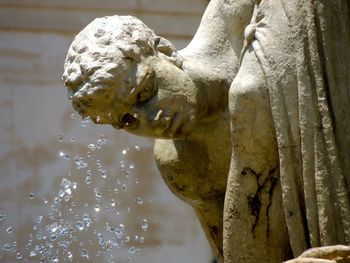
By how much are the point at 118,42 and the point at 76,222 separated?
3.45 meters

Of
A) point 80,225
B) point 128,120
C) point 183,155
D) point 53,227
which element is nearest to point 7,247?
point 53,227

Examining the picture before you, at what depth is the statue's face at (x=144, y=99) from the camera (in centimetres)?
301

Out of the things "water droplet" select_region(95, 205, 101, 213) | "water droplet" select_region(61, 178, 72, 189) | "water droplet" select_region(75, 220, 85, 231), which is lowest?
"water droplet" select_region(75, 220, 85, 231)

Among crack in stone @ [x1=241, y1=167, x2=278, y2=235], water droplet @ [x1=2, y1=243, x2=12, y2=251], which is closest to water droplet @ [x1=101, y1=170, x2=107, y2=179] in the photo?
water droplet @ [x1=2, y1=243, x2=12, y2=251]

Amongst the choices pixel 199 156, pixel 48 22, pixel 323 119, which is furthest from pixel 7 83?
pixel 323 119

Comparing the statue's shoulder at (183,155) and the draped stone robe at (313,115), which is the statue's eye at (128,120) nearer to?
the statue's shoulder at (183,155)

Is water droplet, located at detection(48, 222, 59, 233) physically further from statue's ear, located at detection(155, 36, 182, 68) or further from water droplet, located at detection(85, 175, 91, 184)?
statue's ear, located at detection(155, 36, 182, 68)

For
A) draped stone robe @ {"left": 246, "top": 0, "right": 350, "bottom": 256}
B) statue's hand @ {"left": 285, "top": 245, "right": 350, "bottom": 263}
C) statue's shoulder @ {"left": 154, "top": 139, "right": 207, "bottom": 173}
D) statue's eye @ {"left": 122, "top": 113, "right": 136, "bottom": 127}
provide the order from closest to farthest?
statue's hand @ {"left": 285, "top": 245, "right": 350, "bottom": 263} < draped stone robe @ {"left": 246, "top": 0, "right": 350, "bottom": 256} < statue's eye @ {"left": 122, "top": 113, "right": 136, "bottom": 127} < statue's shoulder @ {"left": 154, "top": 139, "right": 207, "bottom": 173}

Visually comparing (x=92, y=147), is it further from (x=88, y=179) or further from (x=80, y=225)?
(x=80, y=225)

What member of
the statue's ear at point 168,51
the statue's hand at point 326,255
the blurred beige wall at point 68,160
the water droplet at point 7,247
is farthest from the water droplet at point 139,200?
the statue's hand at point 326,255

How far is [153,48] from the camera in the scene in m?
3.10

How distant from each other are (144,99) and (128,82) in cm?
5

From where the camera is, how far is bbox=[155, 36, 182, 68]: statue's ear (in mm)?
3129

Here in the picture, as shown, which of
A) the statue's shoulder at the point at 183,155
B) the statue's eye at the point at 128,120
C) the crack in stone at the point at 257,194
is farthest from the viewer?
the statue's shoulder at the point at 183,155
